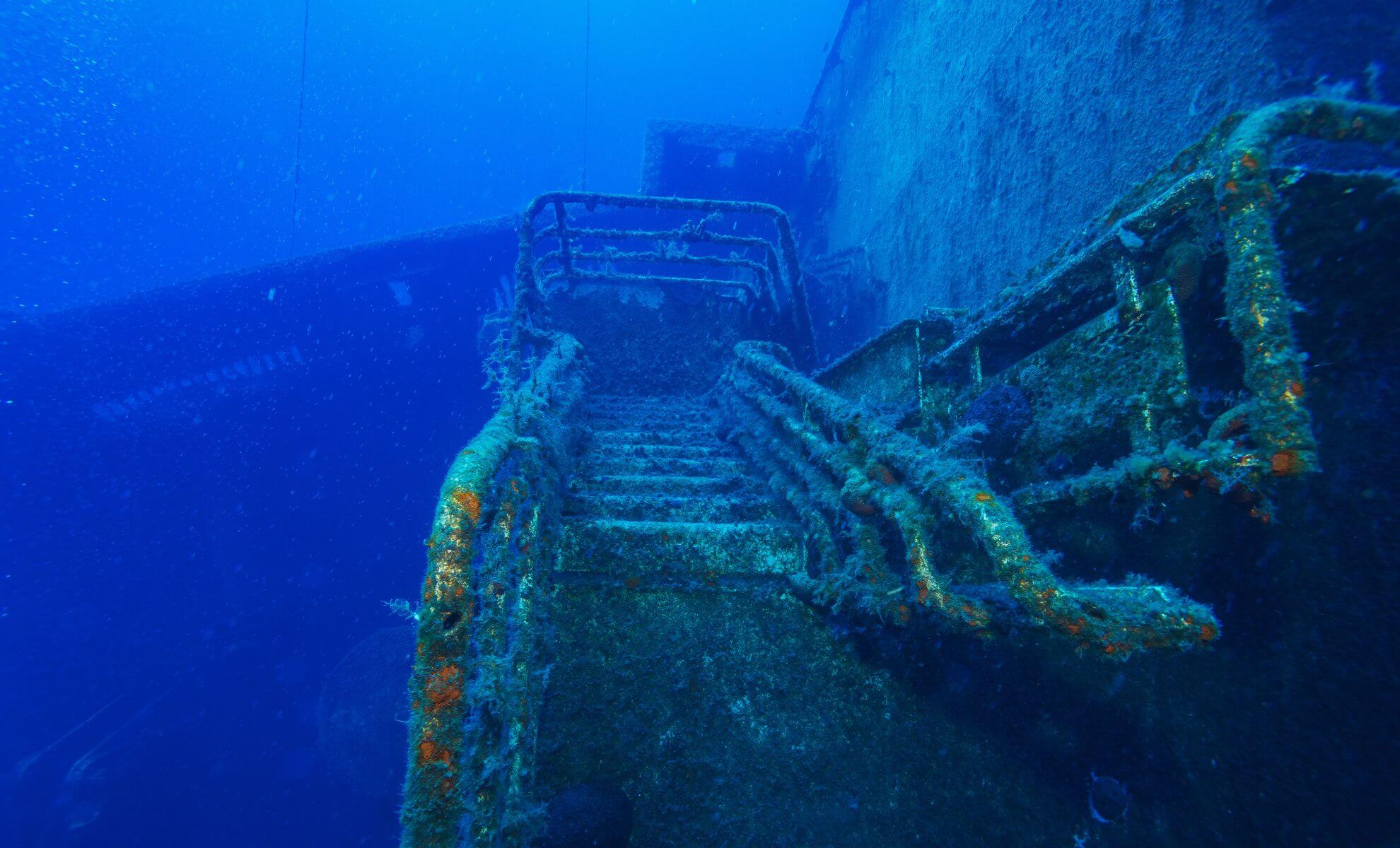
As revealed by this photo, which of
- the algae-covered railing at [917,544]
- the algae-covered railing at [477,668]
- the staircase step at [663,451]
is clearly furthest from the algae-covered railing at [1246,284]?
the staircase step at [663,451]

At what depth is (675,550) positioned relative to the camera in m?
2.50

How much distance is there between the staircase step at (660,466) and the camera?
3.68m

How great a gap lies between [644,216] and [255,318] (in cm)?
893

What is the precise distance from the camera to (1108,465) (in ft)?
6.55

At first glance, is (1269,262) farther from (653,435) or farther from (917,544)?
(653,435)

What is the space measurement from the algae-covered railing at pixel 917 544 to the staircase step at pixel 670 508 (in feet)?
0.64

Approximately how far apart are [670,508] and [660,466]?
852mm

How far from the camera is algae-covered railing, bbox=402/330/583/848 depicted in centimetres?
145

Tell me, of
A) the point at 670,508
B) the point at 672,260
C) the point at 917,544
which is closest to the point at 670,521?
the point at 670,508

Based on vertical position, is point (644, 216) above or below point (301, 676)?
above

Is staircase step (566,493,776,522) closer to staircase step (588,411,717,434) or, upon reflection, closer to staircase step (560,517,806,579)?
staircase step (560,517,806,579)

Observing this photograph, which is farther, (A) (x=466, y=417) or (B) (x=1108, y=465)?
(A) (x=466, y=417)

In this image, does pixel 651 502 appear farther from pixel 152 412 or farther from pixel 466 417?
pixel 152 412

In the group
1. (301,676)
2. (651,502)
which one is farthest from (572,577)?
(301,676)
